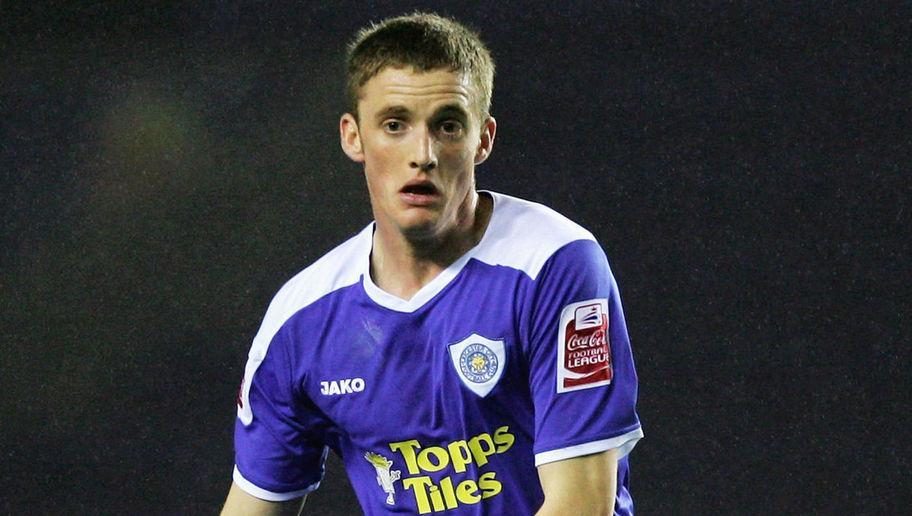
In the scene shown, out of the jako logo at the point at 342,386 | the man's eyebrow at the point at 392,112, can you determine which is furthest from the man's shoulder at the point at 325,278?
the man's eyebrow at the point at 392,112

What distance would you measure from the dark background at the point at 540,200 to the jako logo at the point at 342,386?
1142 mm

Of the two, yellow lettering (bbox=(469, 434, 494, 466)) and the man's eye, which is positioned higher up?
the man's eye

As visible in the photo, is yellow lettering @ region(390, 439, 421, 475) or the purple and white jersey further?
yellow lettering @ region(390, 439, 421, 475)

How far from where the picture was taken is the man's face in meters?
1.65

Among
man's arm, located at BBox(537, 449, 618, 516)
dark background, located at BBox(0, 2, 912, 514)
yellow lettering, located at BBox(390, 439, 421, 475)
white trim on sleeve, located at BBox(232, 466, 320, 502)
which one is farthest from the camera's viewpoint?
dark background, located at BBox(0, 2, 912, 514)

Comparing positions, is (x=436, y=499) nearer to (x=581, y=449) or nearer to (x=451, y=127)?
(x=581, y=449)

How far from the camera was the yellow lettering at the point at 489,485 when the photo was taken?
67.4 inches

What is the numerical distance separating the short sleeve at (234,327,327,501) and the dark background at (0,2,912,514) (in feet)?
3.46

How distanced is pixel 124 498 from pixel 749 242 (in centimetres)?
147

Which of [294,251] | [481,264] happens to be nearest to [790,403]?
[294,251]

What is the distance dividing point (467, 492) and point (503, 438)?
0.30 ft

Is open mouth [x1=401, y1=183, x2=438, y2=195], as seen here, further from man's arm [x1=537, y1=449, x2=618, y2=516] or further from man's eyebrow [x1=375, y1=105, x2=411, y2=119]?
man's arm [x1=537, y1=449, x2=618, y2=516]

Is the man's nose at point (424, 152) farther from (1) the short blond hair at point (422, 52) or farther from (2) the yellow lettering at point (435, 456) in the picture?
(2) the yellow lettering at point (435, 456)

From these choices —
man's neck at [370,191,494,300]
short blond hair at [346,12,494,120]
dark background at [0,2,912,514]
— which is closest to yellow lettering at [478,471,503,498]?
man's neck at [370,191,494,300]
